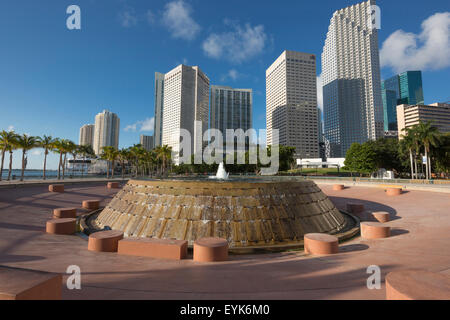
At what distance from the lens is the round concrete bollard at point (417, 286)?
4.47 m

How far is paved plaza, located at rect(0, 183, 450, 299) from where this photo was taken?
20.6 feet

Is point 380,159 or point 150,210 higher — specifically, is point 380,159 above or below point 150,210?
above

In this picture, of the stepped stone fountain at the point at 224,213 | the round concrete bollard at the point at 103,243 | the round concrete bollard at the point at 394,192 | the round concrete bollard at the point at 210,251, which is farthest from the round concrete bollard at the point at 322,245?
the round concrete bollard at the point at 394,192

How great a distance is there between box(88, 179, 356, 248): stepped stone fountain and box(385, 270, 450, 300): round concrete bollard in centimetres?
811

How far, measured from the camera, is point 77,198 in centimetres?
2758

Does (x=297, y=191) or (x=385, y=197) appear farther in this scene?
(x=385, y=197)

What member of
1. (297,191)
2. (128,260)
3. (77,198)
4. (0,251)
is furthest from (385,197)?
(77,198)

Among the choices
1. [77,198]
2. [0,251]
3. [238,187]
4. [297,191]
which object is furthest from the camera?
[77,198]

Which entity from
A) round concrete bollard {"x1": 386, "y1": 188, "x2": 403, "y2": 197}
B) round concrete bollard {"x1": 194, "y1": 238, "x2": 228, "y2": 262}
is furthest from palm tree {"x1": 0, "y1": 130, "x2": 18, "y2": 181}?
round concrete bollard {"x1": 386, "y1": 188, "x2": 403, "y2": 197}

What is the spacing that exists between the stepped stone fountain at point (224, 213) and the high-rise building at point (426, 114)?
206 meters

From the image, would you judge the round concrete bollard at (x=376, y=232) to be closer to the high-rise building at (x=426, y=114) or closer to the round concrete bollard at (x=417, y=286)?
the round concrete bollard at (x=417, y=286)
